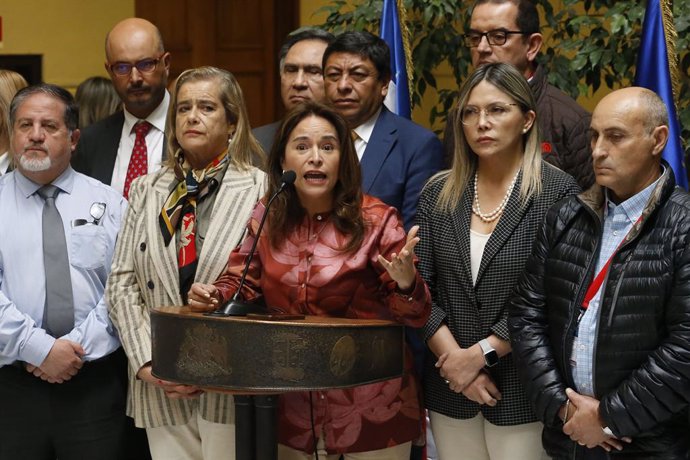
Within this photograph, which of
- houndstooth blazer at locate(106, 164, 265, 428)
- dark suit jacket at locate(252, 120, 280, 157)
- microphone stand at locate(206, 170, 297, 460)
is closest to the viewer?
microphone stand at locate(206, 170, 297, 460)

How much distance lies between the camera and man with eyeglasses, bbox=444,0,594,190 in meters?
3.26

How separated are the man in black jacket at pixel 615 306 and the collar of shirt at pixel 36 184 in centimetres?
142

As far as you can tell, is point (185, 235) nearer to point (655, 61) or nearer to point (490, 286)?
point (490, 286)

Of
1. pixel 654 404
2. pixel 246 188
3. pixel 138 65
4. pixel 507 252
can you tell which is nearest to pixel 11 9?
pixel 138 65

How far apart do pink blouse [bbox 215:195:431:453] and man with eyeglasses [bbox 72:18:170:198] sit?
1132 mm

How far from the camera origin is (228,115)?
10.2 ft

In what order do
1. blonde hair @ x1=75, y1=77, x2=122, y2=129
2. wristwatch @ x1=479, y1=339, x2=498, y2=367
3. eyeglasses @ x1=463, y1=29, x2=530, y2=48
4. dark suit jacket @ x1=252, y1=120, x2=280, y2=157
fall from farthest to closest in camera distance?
1. blonde hair @ x1=75, y1=77, x2=122, y2=129
2. dark suit jacket @ x1=252, y1=120, x2=280, y2=157
3. eyeglasses @ x1=463, y1=29, x2=530, y2=48
4. wristwatch @ x1=479, y1=339, x2=498, y2=367

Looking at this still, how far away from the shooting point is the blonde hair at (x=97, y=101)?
179 inches

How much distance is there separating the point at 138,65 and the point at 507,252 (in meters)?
1.68

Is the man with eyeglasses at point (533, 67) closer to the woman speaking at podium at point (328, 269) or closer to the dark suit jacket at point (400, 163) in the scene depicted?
the dark suit jacket at point (400, 163)

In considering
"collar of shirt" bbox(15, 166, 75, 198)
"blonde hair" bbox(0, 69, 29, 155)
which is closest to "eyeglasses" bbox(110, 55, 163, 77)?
"blonde hair" bbox(0, 69, 29, 155)

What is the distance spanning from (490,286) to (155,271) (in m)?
0.91

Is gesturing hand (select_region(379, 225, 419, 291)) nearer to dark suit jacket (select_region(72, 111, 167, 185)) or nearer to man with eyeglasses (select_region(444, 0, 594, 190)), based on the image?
man with eyeglasses (select_region(444, 0, 594, 190))

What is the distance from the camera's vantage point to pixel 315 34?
12.5 feet
